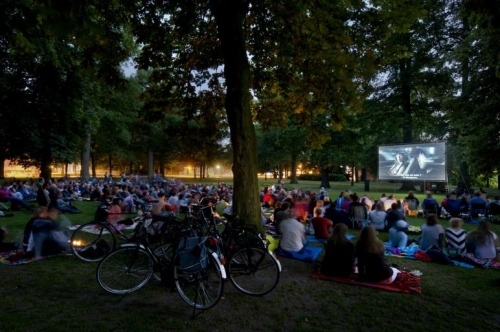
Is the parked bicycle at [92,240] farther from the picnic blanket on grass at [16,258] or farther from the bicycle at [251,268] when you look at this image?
the bicycle at [251,268]

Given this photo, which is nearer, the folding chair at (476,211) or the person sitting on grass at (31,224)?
the person sitting on grass at (31,224)

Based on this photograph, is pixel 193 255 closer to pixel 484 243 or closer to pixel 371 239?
pixel 371 239

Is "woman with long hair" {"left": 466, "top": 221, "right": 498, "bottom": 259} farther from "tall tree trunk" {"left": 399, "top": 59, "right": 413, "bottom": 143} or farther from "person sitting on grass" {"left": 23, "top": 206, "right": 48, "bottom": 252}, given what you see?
"tall tree trunk" {"left": 399, "top": 59, "right": 413, "bottom": 143}

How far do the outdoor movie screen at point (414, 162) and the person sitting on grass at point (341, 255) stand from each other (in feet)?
60.7

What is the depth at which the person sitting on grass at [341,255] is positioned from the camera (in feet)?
21.0

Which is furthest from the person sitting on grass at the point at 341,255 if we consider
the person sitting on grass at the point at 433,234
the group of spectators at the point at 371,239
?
the person sitting on grass at the point at 433,234

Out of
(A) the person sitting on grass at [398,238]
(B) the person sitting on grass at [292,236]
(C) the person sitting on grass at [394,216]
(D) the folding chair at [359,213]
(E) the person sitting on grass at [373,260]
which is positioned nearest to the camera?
(E) the person sitting on grass at [373,260]

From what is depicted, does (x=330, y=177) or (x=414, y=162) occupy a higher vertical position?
(x=414, y=162)

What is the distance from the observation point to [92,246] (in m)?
7.55

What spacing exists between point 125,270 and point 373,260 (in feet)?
14.7

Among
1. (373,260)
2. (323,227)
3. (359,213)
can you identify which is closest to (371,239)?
(373,260)

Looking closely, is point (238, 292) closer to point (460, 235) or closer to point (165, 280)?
point (165, 280)

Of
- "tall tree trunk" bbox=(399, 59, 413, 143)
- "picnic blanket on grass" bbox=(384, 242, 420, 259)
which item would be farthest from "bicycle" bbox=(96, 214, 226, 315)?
"tall tree trunk" bbox=(399, 59, 413, 143)

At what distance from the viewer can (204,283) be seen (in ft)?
16.3
